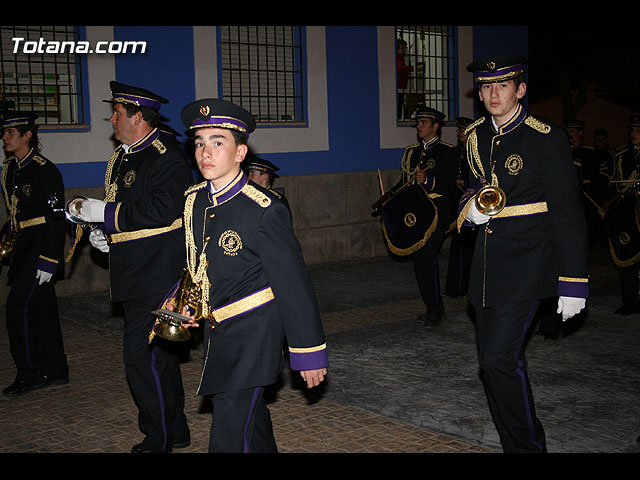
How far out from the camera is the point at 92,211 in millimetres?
5199

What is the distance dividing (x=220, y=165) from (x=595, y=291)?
8.55 meters

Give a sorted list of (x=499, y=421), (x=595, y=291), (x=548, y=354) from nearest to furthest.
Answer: (x=499, y=421), (x=548, y=354), (x=595, y=291)

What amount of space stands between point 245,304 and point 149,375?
4.94 feet

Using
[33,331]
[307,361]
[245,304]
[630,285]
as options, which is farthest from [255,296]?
[630,285]

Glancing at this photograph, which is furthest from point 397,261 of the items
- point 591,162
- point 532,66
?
point 532,66

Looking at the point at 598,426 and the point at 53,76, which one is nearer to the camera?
the point at 598,426

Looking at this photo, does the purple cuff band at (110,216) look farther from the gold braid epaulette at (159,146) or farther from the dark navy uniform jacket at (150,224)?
the gold braid epaulette at (159,146)

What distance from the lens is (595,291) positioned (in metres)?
11.4

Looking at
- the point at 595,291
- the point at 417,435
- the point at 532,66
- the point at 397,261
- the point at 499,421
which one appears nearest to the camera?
the point at 499,421

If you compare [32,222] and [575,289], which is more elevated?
[32,222]

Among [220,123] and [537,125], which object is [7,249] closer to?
[220,123]

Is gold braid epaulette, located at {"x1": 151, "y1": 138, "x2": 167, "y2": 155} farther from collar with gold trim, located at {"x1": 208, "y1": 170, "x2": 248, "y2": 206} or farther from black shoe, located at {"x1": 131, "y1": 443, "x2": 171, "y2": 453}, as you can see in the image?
black shoe, located at {"x1": 131, "y1": 443, "x2": 171, "y2": 453}

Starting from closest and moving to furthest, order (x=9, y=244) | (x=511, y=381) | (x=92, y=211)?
(x=511, y=381)
(x=92, y=211)
(x=9, y=244)
